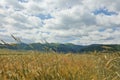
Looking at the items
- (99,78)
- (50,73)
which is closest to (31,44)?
(50,73)

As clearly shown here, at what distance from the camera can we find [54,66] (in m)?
4.78

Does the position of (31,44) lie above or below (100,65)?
above

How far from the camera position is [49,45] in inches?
215

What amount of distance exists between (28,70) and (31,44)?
957 millimetres

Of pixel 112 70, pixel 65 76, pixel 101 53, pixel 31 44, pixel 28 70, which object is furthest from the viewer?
pixel 101 53

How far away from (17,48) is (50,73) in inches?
45.1

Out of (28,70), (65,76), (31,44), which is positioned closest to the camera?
(65,76)

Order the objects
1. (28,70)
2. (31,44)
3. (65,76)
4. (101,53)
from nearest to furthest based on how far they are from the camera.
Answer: (65,76)
(28,70)
(31,44)
(101,53)

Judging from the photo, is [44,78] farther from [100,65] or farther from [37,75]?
[100,65]

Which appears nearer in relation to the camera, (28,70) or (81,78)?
(81,78)

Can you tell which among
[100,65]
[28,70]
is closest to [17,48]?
[28,70]

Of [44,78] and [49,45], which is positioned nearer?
[44,78]

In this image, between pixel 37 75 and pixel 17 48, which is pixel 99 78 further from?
pixel 17 48

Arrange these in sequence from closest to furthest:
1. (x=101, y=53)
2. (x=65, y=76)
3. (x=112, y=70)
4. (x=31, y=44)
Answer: (x=65, y=76), (x=112, y=70), (x=31, y=44), (x=101, y=53)
